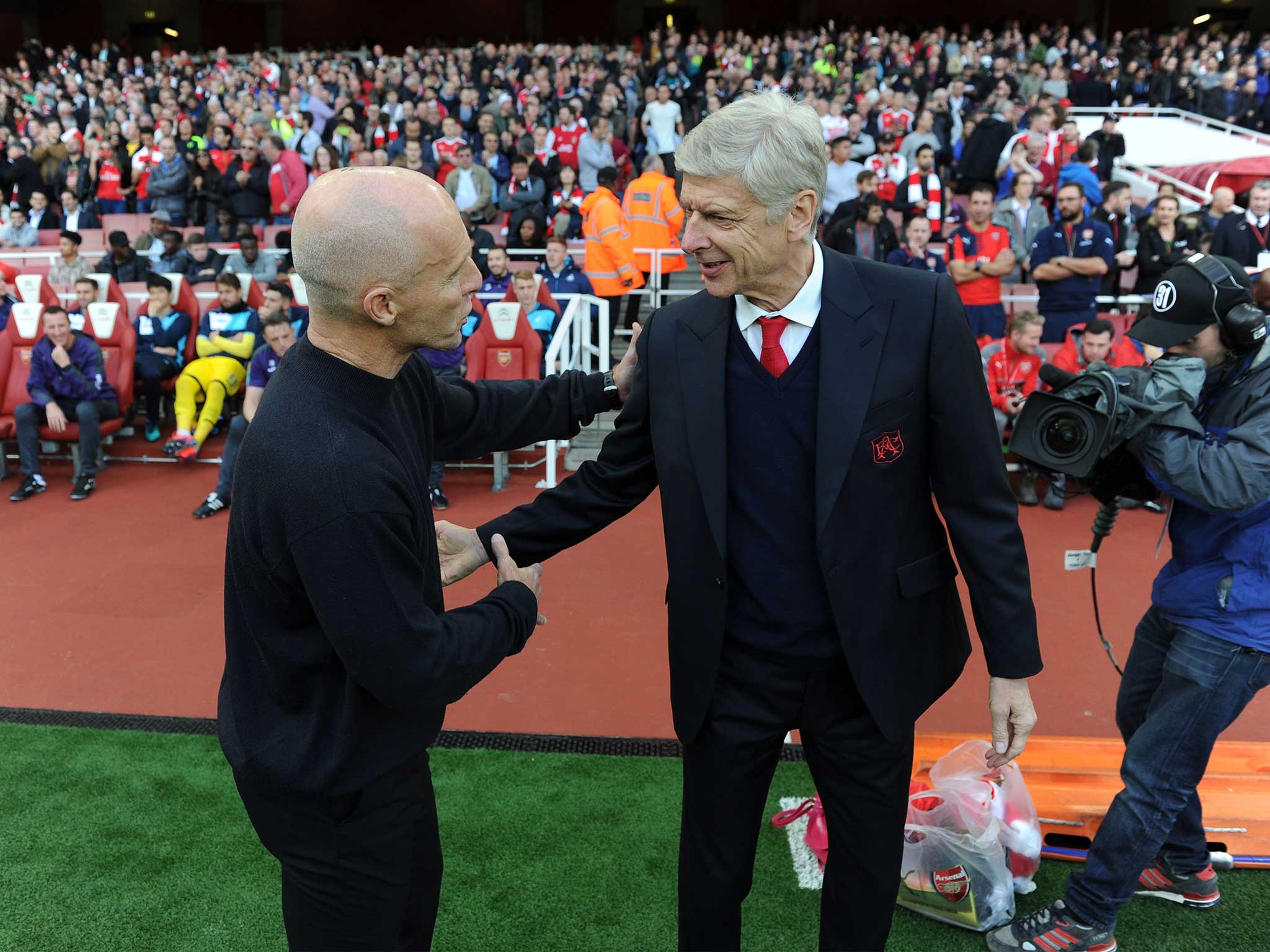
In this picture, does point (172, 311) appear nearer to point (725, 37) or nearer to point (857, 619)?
point (857, 619)

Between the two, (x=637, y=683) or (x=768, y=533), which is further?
(x=637, y=683)

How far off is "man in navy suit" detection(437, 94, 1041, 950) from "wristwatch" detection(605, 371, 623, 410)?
0.19 metres

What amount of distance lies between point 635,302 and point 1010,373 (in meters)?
3.38

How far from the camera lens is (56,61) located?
893 inches

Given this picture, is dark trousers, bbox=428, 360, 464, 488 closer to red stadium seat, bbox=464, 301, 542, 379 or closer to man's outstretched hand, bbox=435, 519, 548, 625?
red stadium seat, bbox=464, 301, 542, 379

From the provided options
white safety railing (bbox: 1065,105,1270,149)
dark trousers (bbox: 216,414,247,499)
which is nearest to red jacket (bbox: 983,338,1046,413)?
dark trousers (bbox: 216,414,247,499)

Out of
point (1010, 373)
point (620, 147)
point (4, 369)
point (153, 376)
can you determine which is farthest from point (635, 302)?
point (4, 369)

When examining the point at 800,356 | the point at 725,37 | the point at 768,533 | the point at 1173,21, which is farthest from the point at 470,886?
the point at 1173,21

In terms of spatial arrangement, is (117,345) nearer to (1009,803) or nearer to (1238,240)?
(1009,803)

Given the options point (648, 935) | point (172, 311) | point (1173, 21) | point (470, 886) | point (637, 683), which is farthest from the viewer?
point (1173, 21)

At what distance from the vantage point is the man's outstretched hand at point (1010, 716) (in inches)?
73.9

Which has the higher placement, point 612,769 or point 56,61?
point 56,61

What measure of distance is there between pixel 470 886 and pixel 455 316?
1854 millimetres

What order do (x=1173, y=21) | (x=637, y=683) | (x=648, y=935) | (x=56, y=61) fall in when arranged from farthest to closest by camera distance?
1. (x=1173, y=21)
2. (x=56, y=61)
3. (x=637, y=683)
4. (x=648, y=935)
